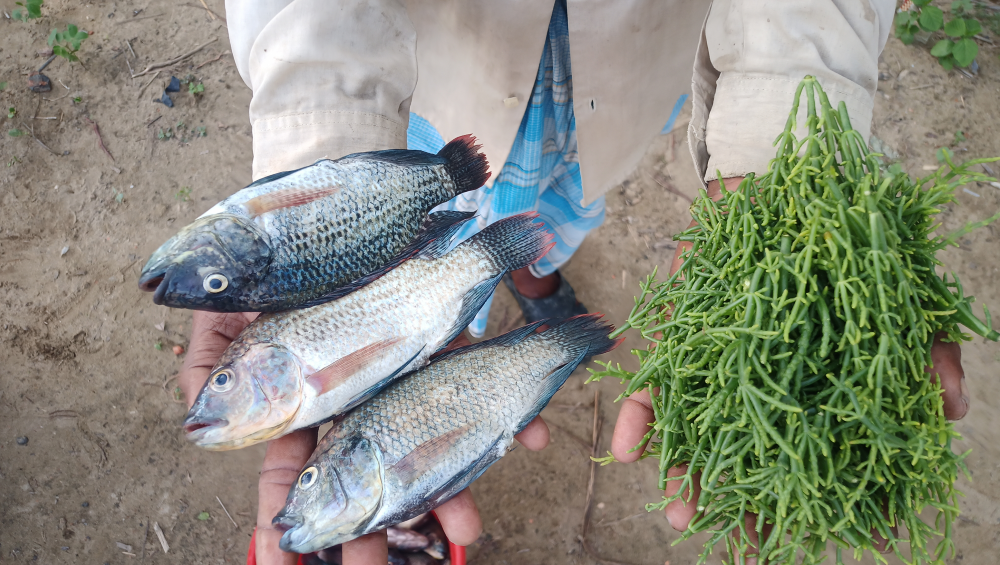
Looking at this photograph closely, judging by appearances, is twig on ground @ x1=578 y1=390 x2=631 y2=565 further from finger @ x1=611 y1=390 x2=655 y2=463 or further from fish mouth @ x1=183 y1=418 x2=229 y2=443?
fish mouth @ x1=183 y1=418 x2=229 y2=443

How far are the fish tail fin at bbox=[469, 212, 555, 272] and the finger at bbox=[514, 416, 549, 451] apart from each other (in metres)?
0.59

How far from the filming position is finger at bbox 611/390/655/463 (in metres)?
1.78

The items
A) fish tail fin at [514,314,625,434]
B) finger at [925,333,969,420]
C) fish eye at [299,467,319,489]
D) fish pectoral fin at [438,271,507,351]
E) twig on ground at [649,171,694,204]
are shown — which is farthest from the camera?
twig on ground at [649,171,694,204]

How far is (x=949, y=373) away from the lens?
1540 millimetres

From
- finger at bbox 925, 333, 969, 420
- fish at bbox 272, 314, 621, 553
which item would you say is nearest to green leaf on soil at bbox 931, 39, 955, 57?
finger at bbox 925, 333, 969, 420

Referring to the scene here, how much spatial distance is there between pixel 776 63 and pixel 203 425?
6.84ft

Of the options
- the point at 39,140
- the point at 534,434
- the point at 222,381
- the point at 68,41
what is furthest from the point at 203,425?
the point at 68,41

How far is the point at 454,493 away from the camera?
1.92m

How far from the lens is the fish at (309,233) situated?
158cm

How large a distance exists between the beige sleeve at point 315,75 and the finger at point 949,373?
1.77m

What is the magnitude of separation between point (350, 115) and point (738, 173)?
4.18 feet

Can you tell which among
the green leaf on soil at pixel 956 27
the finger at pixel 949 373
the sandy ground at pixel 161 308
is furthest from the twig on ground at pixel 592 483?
the green leaf on soil at pixel 956 27

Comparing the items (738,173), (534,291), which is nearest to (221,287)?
(738,173)

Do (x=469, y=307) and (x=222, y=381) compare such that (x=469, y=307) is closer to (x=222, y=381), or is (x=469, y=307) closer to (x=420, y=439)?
(x=420, y=439)
